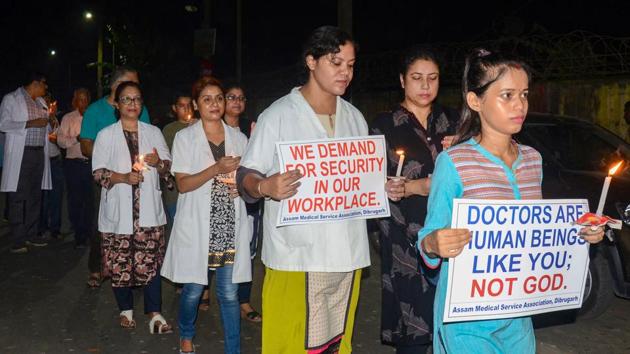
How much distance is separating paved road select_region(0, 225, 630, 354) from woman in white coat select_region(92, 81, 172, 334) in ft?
1.25

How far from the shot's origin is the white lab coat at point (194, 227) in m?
5.04

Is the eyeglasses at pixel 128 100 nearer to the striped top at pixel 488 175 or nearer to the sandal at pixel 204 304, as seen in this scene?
the sandal at pixel 204 304

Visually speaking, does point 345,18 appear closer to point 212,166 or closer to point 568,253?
point 212,166

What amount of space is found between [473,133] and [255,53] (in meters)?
32.7

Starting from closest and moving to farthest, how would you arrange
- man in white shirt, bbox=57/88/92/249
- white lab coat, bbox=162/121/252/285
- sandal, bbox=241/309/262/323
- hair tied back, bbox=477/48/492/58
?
hair tied back, bbox=477/48/492/58 < white lab coat, bbox=162/121/252/285 < sandal, bbox=241/309/262/323 < man in white shirt, bbox=57/88/92/249

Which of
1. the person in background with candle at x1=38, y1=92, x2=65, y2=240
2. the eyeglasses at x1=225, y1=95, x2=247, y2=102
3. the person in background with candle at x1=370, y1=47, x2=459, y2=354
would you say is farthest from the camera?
the person in background with candle at x1=38, y1=92, x2=65, y2=240

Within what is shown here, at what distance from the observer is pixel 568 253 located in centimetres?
309

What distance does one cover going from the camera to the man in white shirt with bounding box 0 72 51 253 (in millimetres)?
9492

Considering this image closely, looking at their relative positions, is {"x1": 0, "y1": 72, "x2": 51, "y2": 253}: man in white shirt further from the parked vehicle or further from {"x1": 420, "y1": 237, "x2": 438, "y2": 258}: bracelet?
{"x1": 420, "y1": 237, "x2": 438, "y2": 258}: bracelet

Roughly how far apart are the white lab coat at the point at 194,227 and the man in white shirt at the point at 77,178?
4.54 meters

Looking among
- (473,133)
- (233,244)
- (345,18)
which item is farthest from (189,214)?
(345,18)

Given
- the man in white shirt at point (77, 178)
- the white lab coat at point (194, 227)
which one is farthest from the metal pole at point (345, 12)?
the white lab coat at point (194, 227)

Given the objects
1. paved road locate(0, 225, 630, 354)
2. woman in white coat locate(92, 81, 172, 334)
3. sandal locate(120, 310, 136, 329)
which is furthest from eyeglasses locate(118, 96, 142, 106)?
paved road locate(0, 225, 630, 354)

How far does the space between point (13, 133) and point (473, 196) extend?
800cm
